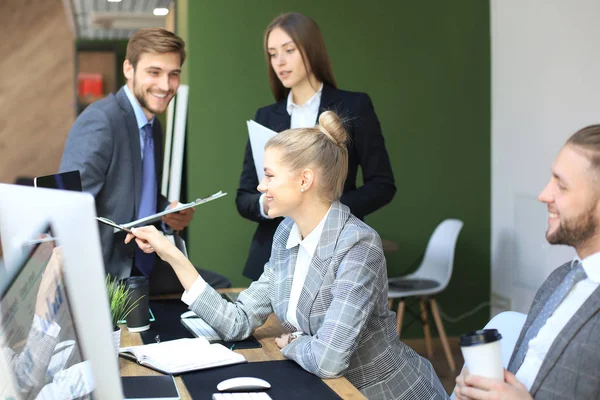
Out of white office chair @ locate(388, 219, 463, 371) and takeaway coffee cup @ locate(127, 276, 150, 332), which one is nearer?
takeaway coffee cup @ locate(127, 276, 150, 332)

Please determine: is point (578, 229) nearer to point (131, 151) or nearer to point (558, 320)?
point (558, 320)

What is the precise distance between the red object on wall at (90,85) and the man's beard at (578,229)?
326 inches

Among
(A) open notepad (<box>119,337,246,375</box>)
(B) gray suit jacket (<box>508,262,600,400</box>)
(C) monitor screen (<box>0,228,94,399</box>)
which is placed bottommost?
(A) open notepad (<box>119,337,246,375</box>)

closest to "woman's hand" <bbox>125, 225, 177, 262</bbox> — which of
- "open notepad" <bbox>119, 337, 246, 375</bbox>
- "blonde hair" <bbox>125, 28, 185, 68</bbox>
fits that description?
"open notepad" <bbox>119, 337, 246, 375</bbox>

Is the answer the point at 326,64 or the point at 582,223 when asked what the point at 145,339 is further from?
the point at 326,64

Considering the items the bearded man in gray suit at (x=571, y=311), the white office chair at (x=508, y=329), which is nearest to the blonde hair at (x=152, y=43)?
the white office chair at (x=508, y=329)

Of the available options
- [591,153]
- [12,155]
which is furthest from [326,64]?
[12,155]

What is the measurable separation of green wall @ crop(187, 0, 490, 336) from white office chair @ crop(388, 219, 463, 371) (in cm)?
16

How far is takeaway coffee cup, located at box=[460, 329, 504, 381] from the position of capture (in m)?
1.39

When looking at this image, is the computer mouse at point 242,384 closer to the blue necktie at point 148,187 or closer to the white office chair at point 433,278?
the blue necktie at point 148,187

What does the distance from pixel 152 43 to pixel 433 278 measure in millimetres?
2594

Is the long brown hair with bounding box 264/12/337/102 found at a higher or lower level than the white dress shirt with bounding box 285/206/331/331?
higher

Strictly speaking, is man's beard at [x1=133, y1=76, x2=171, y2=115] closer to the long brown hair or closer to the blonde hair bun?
the long brown hair

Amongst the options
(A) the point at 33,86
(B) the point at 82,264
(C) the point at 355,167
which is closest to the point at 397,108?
(C) the point at 355,167
